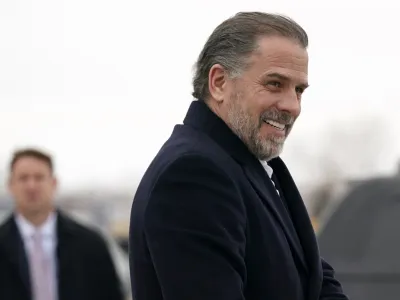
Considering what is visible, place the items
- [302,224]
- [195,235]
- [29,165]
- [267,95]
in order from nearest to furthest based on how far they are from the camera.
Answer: [195,235] < [267,95] < [302,224] < [29,165]

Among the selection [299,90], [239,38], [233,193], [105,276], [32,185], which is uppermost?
[239,38]

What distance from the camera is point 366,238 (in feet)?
18.2

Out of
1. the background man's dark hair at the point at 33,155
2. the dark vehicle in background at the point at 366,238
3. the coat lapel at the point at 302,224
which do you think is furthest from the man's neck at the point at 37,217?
the coat lapel at the point at 302,224

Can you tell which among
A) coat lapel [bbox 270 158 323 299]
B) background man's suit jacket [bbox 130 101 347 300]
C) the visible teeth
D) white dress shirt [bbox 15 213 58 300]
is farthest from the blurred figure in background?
the visible teeth

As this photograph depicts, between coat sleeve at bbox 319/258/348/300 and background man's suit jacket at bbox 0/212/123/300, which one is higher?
coat sleeve at bbox 319/258/348/300

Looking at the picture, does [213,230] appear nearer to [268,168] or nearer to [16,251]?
[268,168]

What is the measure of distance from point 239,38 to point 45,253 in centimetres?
321

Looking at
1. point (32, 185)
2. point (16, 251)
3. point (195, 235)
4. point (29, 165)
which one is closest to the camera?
point (195, 235)

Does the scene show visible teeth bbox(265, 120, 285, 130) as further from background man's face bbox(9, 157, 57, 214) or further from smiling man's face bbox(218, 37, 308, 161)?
background man's face bbox(9, 157, 57, 214)

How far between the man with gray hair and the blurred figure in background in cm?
292

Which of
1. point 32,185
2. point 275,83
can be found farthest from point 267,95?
point 32,185

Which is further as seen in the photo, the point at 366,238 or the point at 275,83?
the point at 366,238

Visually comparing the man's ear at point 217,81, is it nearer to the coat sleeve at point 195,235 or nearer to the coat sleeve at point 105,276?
the coat sleeve at point 195,235

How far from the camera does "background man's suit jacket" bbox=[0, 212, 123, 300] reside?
5.65 m
